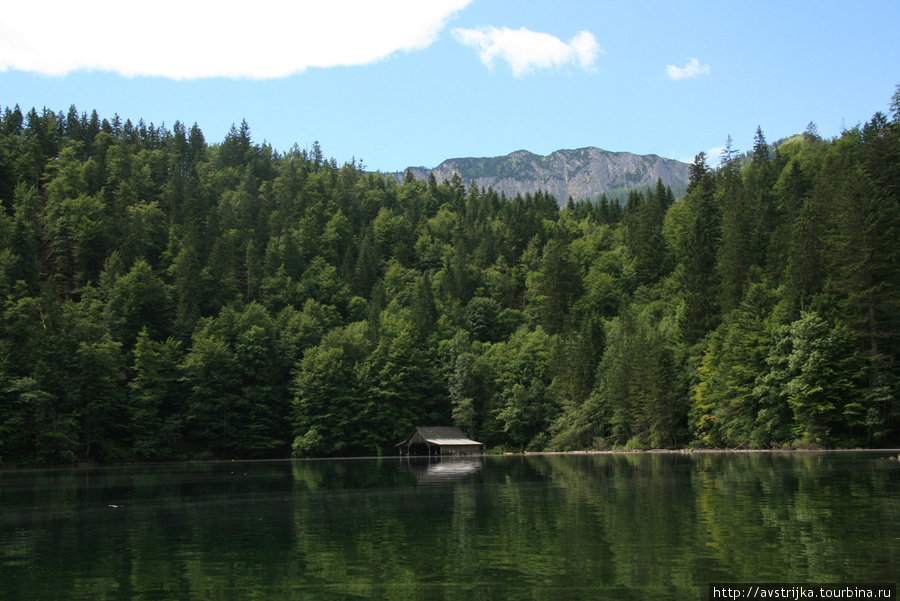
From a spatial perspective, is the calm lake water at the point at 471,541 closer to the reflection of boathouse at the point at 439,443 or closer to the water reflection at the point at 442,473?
the water reflection at the point at 442,473

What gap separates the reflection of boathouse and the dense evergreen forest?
417cm

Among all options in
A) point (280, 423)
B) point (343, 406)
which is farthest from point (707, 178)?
point (280, 423)

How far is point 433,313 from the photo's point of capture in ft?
433

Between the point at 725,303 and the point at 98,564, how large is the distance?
8249cm

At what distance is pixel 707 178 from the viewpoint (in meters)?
121

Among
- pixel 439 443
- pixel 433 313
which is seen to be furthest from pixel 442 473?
pixel 433 313

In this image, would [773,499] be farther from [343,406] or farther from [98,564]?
[343,406]

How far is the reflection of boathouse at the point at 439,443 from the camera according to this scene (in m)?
99.3

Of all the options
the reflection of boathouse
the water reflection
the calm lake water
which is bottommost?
the reflection of boathouse

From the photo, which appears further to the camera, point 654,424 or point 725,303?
point 725,303

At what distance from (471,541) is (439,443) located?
79659 millimetres

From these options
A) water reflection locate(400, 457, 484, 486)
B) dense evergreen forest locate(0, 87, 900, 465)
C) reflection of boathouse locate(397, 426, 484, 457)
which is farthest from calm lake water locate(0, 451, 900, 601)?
reflection of boathouse locate(397, 426, 484, 457)

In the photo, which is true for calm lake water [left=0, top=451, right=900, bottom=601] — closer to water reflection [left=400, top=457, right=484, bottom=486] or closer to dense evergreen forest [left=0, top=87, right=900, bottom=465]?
water reflection [left=400, top=457, right=484, bottom=486]

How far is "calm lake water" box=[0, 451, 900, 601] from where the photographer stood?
1445cm
